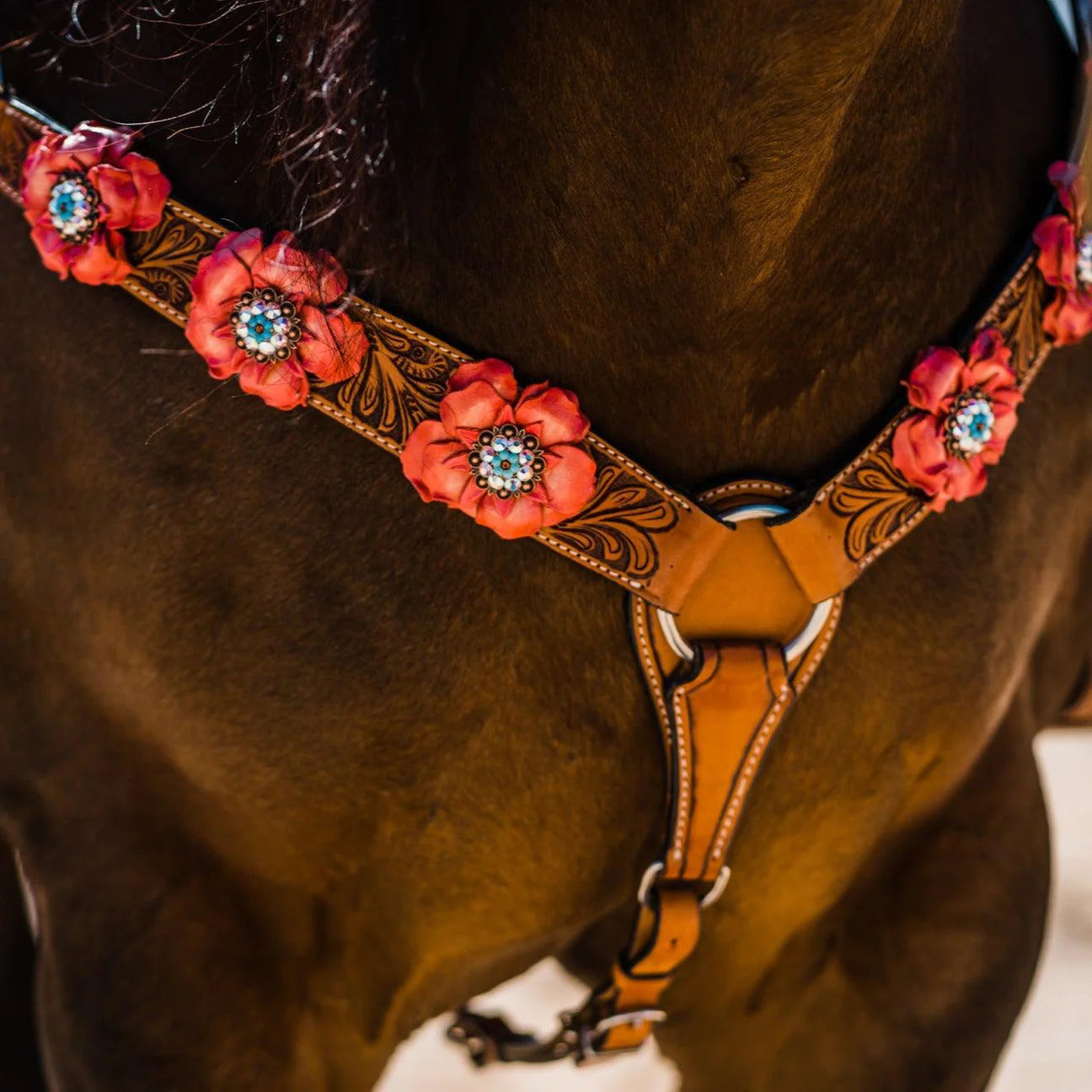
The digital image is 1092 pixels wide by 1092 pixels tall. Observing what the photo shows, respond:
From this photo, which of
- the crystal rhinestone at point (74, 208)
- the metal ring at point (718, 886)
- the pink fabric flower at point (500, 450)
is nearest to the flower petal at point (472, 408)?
the pink fabric flower at point (500, 450)

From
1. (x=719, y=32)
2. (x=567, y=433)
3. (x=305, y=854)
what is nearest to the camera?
(x=719, y=32)

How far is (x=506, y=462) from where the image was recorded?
0.79 meters

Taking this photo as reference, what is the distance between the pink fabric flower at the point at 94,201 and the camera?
2.61 feet

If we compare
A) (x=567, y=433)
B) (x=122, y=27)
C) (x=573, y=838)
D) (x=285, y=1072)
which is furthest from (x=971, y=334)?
(x=285, y=1072)

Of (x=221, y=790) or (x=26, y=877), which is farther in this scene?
(x=26, y=877)

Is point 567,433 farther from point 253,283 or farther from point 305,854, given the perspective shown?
point 305,854

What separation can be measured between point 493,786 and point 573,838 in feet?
0.20

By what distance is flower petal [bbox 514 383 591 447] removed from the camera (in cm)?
78

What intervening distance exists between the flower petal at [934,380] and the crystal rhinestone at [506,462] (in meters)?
0.23

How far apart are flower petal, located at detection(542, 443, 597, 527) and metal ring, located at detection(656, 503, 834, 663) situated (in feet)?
0.28

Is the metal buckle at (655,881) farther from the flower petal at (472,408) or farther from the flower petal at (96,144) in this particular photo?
the flower petal at (96,144)

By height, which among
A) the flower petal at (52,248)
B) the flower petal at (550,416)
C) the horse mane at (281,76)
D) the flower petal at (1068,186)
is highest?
the flower petal at (1068,186)

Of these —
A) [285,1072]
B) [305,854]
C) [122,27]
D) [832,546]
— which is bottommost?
[285,1072]

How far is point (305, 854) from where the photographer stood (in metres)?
0.90
